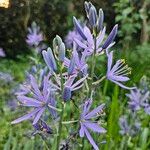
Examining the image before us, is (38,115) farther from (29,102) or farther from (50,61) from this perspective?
(50,61)

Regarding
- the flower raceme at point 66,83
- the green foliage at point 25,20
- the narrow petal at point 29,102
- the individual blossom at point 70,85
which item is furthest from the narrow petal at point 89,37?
the green foliage at point 25,20

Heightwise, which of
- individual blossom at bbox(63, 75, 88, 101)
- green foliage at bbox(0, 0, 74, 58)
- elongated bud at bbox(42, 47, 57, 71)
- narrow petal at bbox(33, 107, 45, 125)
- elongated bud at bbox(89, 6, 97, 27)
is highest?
green foliage at bbox(0, 0, 74, 58)

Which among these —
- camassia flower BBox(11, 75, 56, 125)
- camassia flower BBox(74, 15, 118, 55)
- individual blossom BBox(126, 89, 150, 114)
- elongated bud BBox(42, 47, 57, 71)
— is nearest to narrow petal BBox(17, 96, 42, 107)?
camassia flower BBox(11, 75, 56, 125)

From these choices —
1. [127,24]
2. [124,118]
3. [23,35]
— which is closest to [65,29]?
[23,35]

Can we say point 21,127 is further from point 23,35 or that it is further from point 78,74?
point 23,35

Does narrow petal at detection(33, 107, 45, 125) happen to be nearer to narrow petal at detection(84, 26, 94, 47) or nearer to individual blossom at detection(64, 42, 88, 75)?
individual blossom at detection(64, 42, 88, 75)

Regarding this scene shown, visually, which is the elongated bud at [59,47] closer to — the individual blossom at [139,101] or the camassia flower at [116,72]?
the camassia flower at [116,72]

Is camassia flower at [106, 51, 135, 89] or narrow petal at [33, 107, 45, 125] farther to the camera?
camassia flower at [106, 51, 135, 89]

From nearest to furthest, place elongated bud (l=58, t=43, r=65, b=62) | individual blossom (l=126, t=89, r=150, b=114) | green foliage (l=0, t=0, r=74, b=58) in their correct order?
elongated bud (l=58, t=43, r=65, b=62) < individual blossom (l=126, t=89, r=150, b=114) < green foliage (l=0, t=0, r=74, b=58)

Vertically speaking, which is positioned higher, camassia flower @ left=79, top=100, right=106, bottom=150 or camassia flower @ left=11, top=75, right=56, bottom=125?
camassia flower @ left=11, top=75, right=56, bottom=125
